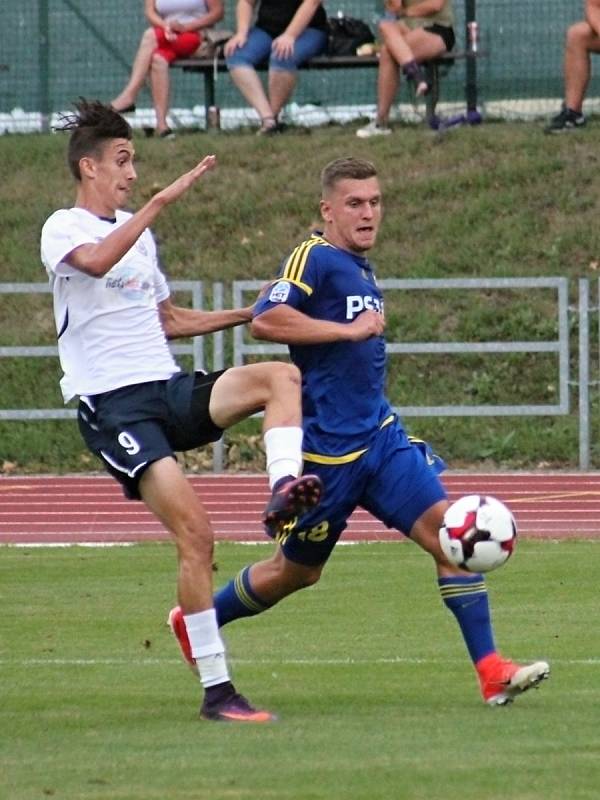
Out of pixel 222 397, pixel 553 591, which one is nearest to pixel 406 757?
pixel 222 397

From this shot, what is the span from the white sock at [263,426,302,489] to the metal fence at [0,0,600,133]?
17.5m

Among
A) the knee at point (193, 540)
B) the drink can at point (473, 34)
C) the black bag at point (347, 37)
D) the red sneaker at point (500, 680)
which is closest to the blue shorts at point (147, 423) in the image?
the knee at point (193, 540)

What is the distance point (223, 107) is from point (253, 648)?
16.4 metres

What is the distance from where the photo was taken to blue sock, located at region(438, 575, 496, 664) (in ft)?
24.6

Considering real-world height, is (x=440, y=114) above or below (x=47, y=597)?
above

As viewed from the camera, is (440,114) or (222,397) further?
(440,114)

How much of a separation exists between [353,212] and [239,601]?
1637 mm

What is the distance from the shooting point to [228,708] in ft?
23.1

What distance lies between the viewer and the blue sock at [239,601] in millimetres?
8016

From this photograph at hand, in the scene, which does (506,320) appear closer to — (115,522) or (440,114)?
(440,114)

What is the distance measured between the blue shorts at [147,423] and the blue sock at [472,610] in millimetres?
1109

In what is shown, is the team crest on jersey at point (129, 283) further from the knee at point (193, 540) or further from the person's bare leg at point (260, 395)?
the knee at point (193, 540)

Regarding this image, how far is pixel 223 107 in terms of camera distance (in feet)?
81.5

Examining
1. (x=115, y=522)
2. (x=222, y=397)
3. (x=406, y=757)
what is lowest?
(x=115, y=522)
